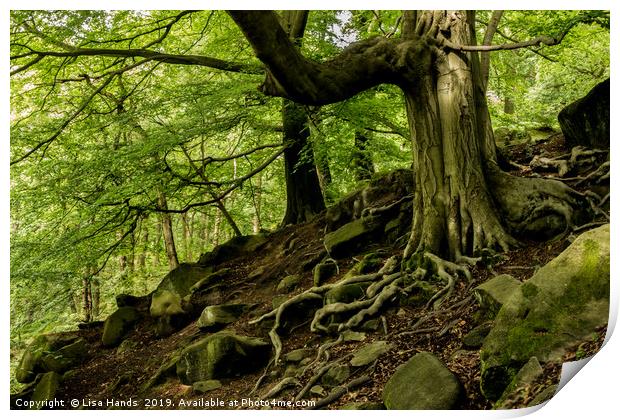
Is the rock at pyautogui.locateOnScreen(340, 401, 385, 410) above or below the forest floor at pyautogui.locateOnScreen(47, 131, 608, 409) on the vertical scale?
below

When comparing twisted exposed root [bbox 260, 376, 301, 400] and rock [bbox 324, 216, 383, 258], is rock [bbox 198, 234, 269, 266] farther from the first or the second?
twisted exposed root [bbox 260, 376, 301, 400]

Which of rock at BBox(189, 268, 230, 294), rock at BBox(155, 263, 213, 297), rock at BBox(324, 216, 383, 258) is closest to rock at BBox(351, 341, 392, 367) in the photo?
rock at BBox(324, 216, 383, 258)

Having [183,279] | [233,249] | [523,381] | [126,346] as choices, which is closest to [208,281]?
[183,279]

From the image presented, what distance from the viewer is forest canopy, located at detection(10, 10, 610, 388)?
5.23 metres

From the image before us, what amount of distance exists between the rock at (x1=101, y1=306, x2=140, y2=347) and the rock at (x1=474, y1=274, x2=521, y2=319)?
16.3 feet

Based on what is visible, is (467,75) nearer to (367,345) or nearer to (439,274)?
(439,274)

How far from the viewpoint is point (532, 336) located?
10.2 ft

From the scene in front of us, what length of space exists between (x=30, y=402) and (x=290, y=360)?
2.25m

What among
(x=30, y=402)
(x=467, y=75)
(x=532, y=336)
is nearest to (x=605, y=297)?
(x=532, y=336)

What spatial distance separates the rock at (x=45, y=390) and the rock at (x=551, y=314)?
3.64m

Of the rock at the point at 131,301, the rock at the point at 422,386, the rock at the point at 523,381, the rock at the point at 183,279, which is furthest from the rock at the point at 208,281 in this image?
the rock at the point at 523,381

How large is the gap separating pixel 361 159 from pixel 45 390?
20.3 ft

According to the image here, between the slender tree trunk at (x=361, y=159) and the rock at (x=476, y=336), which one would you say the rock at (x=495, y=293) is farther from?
the slender tree trunk at (x=361, y=159)

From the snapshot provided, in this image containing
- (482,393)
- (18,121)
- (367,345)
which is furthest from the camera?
→ (18,121)
